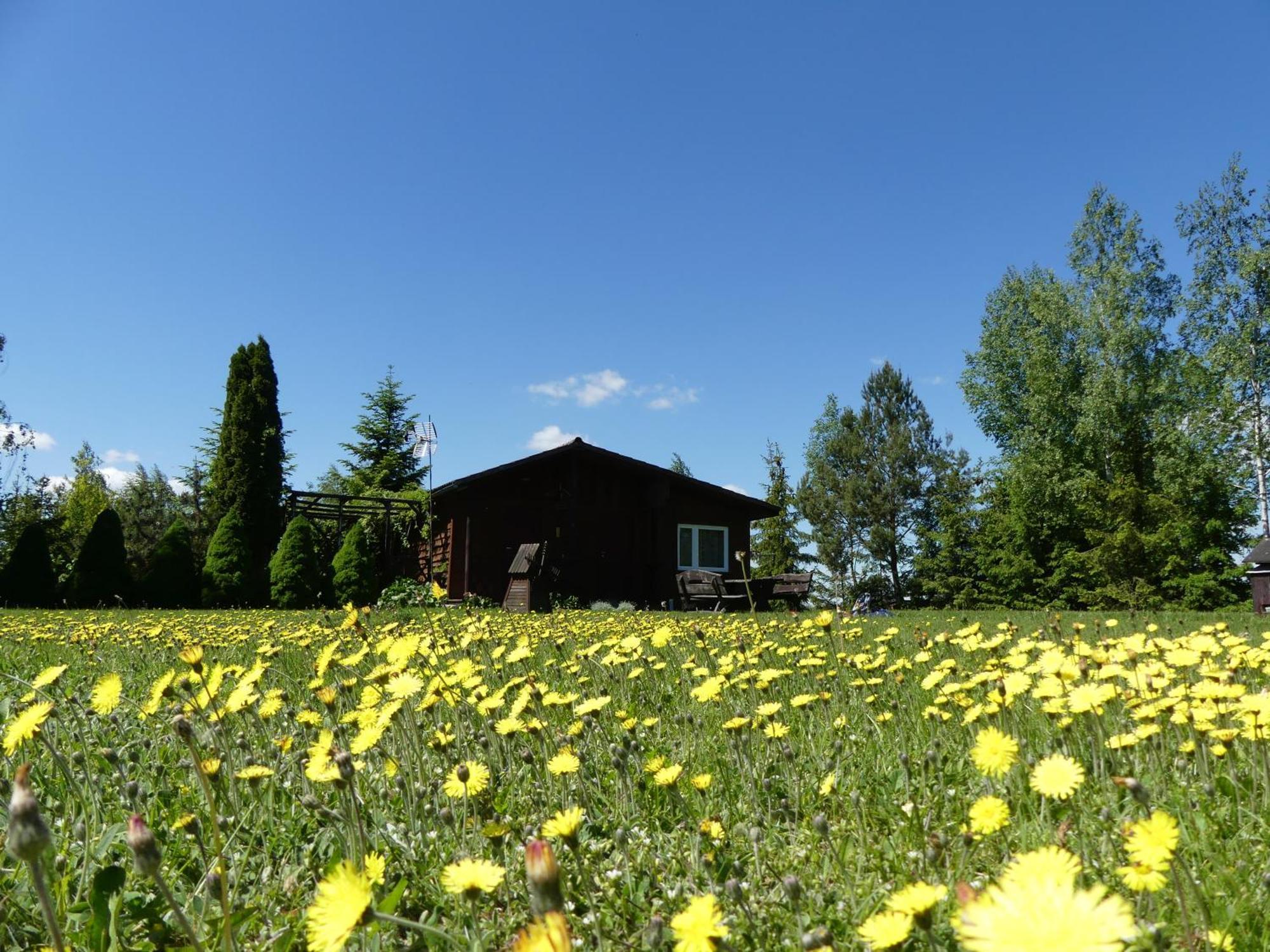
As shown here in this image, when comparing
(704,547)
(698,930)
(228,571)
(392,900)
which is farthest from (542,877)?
(704,547)

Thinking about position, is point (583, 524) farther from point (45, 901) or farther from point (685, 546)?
point (45, 901)

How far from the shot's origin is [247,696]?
2133 millimetres

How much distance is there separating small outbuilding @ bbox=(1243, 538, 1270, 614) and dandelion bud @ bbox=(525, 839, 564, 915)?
22.1 meters

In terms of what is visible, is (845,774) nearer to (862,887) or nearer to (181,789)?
(862,887)

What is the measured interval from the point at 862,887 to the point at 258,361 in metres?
24.4

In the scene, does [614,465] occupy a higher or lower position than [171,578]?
higher

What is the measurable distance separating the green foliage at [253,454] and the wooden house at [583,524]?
4562 mm

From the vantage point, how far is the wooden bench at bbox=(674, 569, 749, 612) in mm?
15453

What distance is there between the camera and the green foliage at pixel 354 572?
1769cm

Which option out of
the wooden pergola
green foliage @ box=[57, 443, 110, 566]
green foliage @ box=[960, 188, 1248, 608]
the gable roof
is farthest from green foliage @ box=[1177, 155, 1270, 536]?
green foliage @ box=[57, 443, 110, 566]

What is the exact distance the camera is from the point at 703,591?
15.8 m

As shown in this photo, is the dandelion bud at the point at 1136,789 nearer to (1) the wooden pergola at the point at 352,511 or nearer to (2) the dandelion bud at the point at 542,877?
(2) the dandelion bud at the point at 542,877

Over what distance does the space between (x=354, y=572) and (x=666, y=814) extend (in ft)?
55.9

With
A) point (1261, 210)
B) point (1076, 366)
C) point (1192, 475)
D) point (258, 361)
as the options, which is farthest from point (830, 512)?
point (258, 361)
